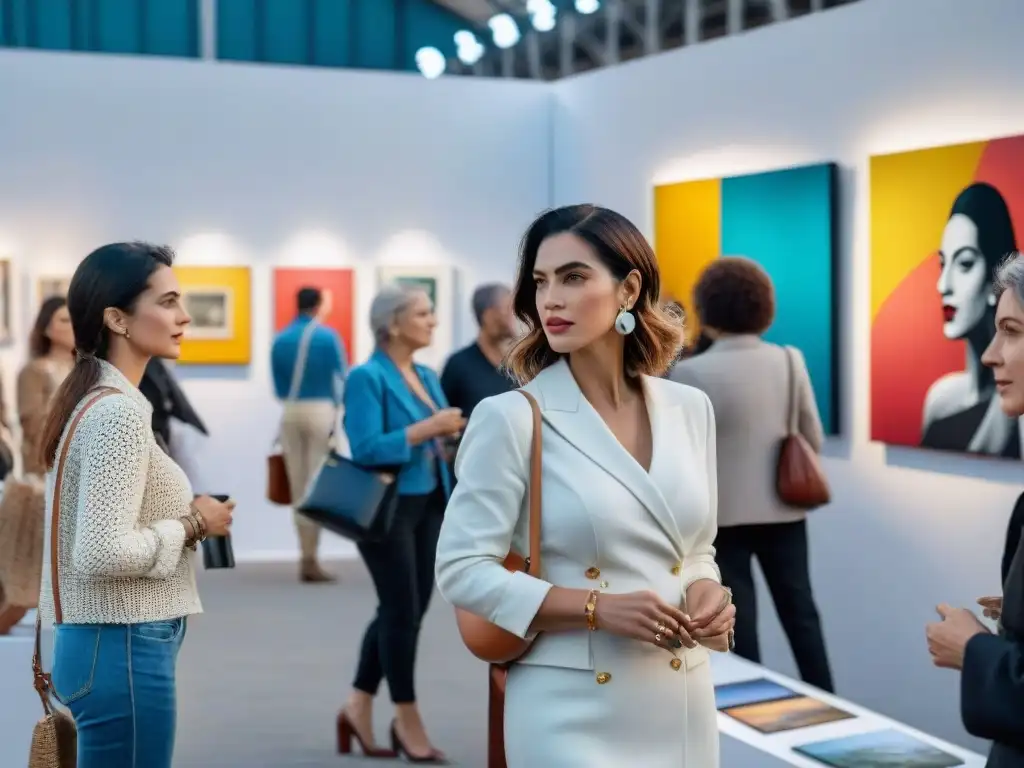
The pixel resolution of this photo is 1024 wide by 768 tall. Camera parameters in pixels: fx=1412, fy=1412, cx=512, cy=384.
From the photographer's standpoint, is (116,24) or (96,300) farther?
(116,24)

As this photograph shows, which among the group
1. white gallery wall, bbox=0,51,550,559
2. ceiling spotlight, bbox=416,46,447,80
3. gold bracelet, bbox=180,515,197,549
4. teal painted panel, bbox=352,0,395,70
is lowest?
gold bracelet, bbox=180,515,197,549

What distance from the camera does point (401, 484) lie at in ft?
18.2

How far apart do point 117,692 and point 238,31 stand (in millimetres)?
15723

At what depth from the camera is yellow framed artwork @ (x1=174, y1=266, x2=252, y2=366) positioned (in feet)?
35.3

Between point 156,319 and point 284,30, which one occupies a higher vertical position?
point 284,30

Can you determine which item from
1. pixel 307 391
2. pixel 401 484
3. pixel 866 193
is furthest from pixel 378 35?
pixel 401 484

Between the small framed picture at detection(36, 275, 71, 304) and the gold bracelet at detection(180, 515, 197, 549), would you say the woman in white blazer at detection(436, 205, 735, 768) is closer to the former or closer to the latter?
the gold bracelet at detection(180, 515, 197, 549)

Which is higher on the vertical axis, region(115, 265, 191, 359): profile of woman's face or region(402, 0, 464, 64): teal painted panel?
region(402, 0, 464, 64): teal painted panel

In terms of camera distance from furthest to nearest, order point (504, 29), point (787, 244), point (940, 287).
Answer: point (504, 29), point (787, 244), point (940, 287)

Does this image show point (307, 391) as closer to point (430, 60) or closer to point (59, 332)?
point (59, 332)

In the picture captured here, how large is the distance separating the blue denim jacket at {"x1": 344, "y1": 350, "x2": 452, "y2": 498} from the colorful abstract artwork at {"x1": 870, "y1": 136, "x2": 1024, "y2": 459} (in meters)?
2.32

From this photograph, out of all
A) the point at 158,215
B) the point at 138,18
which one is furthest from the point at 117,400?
the point at 138,18

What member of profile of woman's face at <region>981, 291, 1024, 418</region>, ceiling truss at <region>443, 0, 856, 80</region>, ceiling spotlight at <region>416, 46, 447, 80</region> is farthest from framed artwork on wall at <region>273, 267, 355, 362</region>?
profile of woman's face at <region>981, 291, 1024, 418</region>

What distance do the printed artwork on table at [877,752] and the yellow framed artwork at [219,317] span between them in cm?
767
